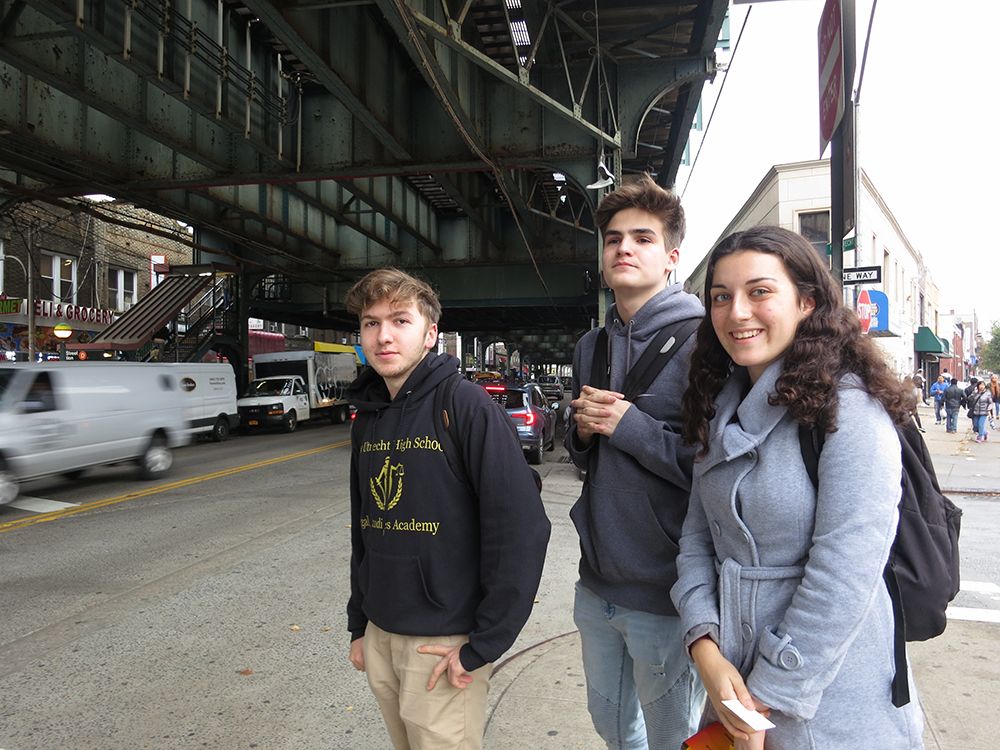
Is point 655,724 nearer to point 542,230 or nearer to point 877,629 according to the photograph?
point 877,629

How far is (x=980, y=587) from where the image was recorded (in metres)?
5.59

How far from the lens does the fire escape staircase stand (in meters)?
20.9

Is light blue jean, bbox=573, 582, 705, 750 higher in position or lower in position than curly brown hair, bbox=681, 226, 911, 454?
lower

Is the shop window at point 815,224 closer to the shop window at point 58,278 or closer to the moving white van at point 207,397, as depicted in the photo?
the moving white van at point 207,397

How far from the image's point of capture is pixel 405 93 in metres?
12.0

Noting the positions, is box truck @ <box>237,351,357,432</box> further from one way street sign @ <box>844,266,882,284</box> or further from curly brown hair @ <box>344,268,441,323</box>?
curly brown hair @ <box>344,268,441,323</box>

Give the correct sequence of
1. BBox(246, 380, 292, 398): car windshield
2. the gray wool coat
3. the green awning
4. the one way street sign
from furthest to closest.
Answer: the green awning
BBox(246, 380, 292, 398): car windshield
the one way street sign
the gray wool coat

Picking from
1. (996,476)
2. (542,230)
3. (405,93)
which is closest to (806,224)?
(542,230)

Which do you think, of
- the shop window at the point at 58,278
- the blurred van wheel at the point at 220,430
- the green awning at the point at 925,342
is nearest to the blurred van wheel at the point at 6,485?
the blurred van wheel at the point at 220,430

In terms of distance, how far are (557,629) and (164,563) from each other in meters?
3.99

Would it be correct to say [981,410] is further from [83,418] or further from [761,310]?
[83,418]

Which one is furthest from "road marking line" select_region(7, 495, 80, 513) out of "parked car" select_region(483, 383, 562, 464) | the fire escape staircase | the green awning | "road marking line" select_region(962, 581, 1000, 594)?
the green awning

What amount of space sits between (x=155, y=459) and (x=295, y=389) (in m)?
10.8

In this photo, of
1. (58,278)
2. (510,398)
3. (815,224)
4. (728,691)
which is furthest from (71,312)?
(815,224)
